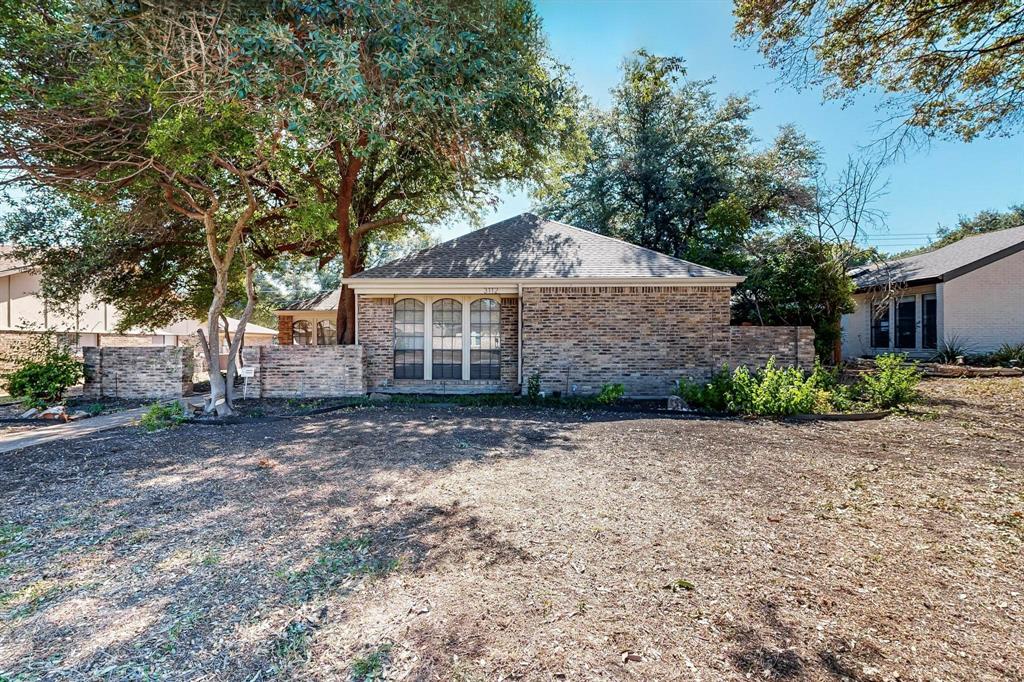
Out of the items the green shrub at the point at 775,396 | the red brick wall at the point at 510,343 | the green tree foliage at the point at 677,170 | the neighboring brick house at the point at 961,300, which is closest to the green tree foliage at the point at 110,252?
the red brick wall at the point at 510,343

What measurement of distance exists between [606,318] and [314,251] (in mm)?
10903

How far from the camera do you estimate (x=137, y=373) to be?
11.0 metres

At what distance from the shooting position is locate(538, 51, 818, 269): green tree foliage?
17250 millimetres

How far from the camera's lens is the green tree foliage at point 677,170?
56.6 ft

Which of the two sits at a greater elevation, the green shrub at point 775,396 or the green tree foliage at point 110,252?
the green tree foliage at point 110,252

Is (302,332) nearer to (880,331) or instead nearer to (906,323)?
(880,331)

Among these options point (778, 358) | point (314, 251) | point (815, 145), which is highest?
point (815, 145)

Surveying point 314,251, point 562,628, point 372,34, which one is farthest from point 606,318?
point 314,251

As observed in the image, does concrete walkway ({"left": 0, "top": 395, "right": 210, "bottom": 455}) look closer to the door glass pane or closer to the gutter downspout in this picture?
the gutter downspout

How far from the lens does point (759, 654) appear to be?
7.22 feet

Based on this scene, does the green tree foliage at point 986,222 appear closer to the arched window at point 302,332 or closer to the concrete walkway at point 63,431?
the arched window at point 302,332

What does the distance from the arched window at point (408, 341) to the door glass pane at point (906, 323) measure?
1665 cm

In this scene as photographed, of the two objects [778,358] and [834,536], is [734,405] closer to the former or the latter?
[778,358]

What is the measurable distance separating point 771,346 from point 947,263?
10.4 m
